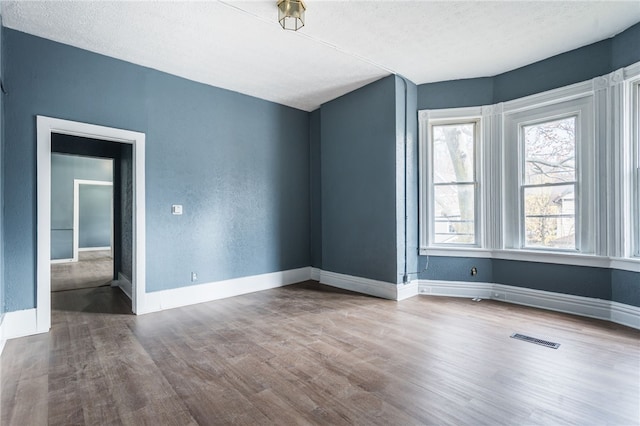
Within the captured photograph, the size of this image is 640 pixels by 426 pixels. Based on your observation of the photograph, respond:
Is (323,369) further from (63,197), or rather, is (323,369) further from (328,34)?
(63,197)

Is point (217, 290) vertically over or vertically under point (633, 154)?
under

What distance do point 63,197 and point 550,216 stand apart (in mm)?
10538

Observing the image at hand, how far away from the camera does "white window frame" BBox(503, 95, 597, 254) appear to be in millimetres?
3547

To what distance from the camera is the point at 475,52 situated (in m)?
3.72

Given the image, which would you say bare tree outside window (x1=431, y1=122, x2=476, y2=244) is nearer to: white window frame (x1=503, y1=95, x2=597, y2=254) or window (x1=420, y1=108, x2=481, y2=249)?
window (x1=420, y1=108, x2=481, y2=249)

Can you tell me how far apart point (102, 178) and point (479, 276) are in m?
9.77

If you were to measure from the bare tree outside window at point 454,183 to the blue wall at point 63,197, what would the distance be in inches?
314

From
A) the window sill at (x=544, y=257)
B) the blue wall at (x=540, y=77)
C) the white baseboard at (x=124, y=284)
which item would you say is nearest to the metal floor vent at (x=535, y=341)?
the window sill at (x=544, y=257)

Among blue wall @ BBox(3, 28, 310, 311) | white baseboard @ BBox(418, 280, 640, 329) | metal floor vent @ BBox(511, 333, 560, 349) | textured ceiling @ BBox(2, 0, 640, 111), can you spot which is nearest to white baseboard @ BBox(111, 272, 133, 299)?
blue wall @ BBox(3, 28, 310, 311)

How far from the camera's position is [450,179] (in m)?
4.56

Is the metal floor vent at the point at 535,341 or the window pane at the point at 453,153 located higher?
the window pane at the point at 453,153

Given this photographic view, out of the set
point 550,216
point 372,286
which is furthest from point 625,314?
point 372,286

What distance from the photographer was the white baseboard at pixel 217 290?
3932 mm

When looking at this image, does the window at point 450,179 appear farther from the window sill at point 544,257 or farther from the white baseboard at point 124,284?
the white baseboard at point 124,284
